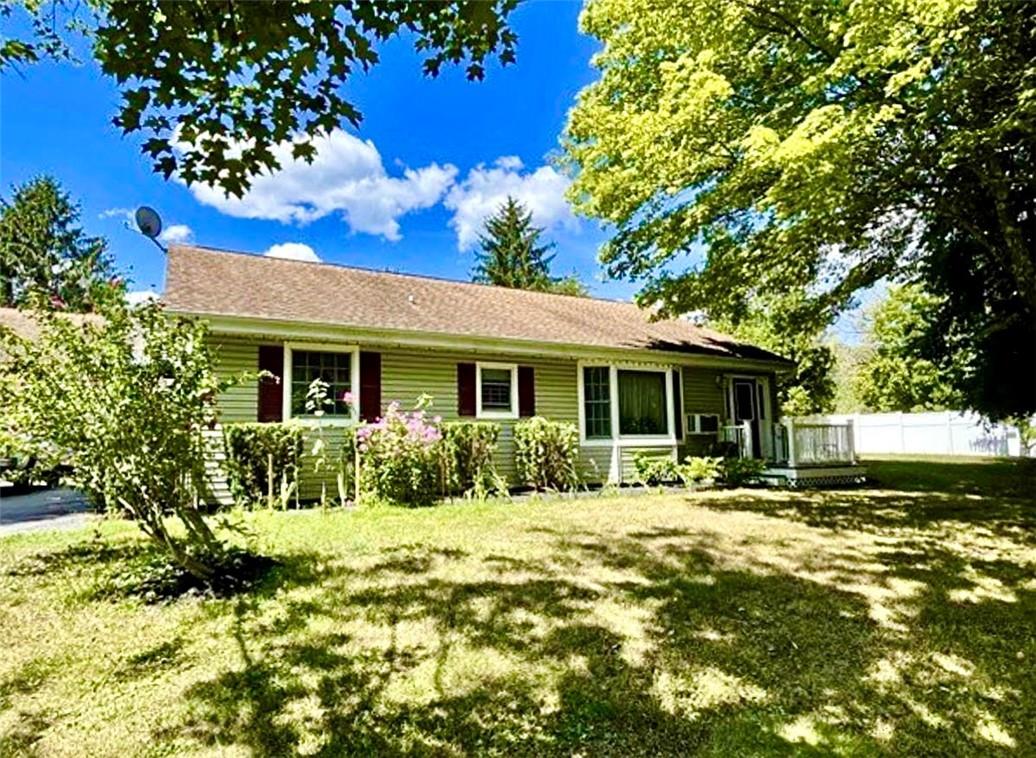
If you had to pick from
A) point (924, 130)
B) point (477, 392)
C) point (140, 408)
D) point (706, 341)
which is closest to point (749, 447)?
point (706, 341)

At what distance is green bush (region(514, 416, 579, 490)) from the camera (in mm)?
11320

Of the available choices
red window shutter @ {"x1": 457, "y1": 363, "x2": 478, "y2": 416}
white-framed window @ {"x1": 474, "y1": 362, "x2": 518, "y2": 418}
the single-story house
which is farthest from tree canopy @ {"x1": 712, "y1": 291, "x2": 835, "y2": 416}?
red window shutter @ {"x1": 457, "y1": 363, "x2": 478, "y2": 416}

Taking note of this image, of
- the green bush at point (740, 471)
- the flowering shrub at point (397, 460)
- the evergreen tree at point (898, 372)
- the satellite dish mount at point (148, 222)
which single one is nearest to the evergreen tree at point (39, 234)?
the satellite dish mount at point (148, 222)

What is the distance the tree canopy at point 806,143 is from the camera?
24.1 feet

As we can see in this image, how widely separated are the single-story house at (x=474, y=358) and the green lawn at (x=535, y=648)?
371 cm

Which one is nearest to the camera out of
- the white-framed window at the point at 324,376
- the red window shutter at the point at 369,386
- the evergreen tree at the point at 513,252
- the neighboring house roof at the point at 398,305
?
the white-framed window at the point at 324,376

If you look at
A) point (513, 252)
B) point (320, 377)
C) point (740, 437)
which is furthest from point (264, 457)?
point (513, 252)

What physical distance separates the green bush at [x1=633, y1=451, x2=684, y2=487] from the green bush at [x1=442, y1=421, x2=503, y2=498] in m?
3.28

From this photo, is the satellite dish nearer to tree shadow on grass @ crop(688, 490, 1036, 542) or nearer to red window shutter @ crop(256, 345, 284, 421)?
red window shutter @ crop(256, 345, 284, 421)

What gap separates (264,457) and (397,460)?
76.7 inches

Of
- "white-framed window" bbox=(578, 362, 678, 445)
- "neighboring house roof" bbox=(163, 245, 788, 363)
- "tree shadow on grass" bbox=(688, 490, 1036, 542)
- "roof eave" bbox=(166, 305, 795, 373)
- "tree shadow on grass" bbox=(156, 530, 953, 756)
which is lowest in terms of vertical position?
"tree shadow on grass" bbox=(156, 530, 953, 756)

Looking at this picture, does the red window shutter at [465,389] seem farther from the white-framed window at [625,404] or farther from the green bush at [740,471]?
the green bush at [740,471]

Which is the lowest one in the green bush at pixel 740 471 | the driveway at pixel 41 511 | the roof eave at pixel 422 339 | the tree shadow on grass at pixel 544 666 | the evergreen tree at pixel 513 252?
the tree shadow on grass at pixel 544 666

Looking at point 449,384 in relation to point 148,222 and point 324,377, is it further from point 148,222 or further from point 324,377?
point 148,222
